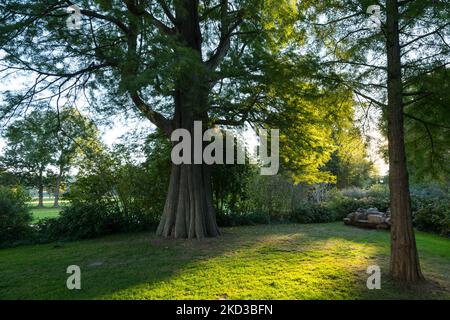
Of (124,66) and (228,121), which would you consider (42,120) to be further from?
(228,121)

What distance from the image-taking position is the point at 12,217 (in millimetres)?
8211

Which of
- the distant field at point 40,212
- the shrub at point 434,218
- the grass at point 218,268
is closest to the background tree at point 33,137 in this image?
the distant field at point 40,212

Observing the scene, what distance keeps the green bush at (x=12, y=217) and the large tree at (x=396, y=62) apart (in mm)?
9095

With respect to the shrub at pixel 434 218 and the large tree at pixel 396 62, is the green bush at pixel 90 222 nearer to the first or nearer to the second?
the large tree at pixel 396 62

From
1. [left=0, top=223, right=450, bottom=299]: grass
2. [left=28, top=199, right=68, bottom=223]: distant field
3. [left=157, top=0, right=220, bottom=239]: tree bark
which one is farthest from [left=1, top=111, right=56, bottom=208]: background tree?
[left=157, top=0, right=220, bottom=239]: tree bark

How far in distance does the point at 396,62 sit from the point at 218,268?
4776 millimetres

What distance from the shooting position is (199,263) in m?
5.75

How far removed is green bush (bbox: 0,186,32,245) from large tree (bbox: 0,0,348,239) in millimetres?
2954

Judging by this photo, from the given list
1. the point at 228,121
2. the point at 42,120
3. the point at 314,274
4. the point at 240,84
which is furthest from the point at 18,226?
the point at 314,274

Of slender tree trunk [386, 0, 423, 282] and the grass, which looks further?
slender tree trunk [386, 0, 423, 282]

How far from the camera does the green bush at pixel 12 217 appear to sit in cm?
805

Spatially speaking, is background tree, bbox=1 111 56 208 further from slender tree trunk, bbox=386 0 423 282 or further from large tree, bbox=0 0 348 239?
slender tree trunk, bbox=386 0 423 282

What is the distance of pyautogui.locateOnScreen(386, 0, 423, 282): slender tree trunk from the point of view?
4562 millimetres

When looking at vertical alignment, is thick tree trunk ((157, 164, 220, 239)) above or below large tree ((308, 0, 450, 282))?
below
